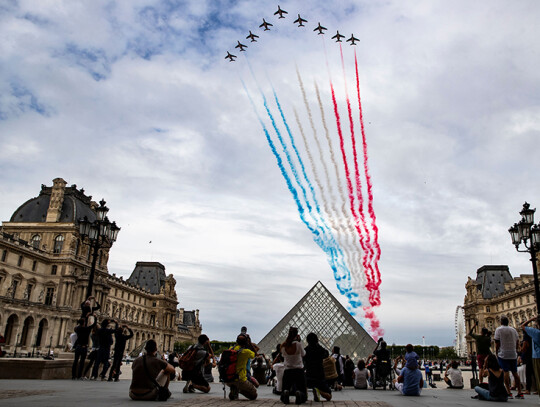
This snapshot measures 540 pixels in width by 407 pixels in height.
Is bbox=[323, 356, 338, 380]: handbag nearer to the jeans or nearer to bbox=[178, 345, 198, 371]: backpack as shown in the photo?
bbox=[178, 345, 198, 371]: backpack

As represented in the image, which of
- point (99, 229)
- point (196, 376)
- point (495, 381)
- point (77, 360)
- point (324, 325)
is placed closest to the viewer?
point (495, 381)

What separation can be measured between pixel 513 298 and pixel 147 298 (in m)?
67.8

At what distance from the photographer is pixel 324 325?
3566 cm

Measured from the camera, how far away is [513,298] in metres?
73.7

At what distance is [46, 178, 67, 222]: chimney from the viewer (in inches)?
2293

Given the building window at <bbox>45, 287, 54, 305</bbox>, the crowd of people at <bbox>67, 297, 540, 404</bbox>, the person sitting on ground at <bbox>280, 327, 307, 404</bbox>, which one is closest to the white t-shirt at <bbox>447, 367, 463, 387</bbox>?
the crowd of people at <bbox>67, 297, 540, 404</bbox>

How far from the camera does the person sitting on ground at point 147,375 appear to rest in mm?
7285

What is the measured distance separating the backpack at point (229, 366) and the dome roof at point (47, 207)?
55.5 m

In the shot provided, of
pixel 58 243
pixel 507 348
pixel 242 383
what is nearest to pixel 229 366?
pixel 242 383

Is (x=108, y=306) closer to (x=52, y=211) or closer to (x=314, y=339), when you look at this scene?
(x=52, y=211)

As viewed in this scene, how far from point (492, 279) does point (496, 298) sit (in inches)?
272

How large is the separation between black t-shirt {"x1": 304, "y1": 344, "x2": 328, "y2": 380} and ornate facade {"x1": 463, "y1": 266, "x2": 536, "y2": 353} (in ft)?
228

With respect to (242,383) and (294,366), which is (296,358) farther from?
(242,383)

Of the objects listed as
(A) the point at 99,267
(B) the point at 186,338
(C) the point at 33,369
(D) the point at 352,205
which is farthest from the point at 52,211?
(B) the point at 186,338
